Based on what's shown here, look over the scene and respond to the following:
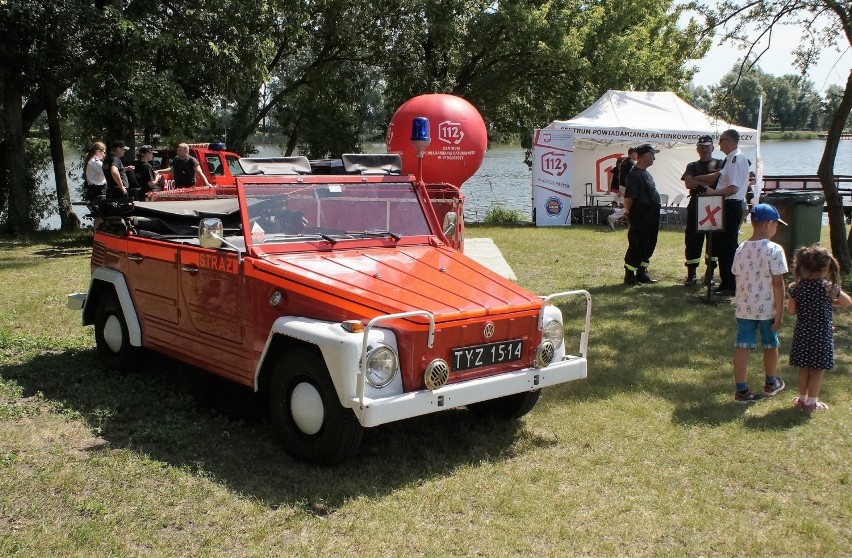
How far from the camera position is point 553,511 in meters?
4.37

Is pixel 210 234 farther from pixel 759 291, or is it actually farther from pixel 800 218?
pixel 800 218

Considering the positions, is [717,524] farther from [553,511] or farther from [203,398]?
[203,398]

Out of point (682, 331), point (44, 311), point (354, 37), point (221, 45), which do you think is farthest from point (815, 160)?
point (44, 311)

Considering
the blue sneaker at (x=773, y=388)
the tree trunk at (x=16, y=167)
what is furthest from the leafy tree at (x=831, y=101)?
the tree trunk at (x=16, y=167)

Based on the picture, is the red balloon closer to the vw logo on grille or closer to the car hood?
the car hood

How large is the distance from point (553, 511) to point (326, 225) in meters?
2.62

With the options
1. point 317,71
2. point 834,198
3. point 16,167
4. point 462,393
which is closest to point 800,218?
point 834,198

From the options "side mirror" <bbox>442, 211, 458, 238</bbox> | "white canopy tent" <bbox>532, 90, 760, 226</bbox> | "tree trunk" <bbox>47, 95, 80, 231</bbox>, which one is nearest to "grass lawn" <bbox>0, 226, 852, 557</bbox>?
"side mirror" <bbox>442, 211, 458, 238</bbox>

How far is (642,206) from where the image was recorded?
1081 cm

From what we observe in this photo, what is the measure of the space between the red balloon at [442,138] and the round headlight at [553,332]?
11.4 meters

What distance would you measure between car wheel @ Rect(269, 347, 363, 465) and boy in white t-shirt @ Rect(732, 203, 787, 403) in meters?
3.09

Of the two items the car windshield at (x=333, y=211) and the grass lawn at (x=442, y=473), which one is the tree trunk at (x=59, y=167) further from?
the car windshield at (x=333, y=211)

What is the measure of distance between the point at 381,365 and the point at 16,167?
52.4 feet

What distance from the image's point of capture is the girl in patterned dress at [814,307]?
18.9ft
